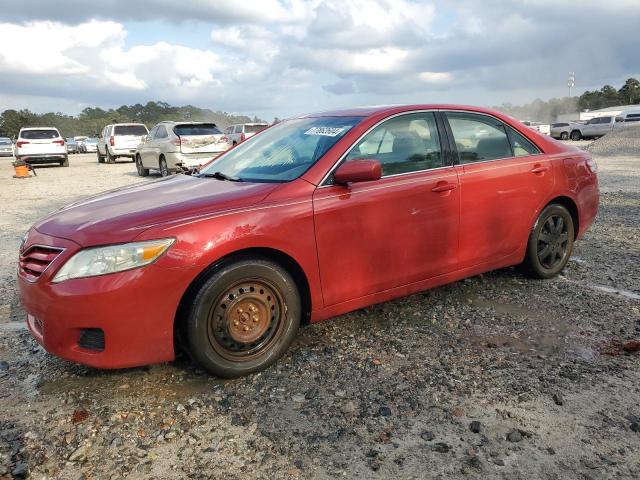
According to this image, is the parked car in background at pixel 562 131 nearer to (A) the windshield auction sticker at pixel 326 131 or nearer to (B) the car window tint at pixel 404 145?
(B) the car window tint at pixel 404 145

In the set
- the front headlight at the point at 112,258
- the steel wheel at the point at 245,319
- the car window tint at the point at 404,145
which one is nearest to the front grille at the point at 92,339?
the front headlight at the point at 112,258

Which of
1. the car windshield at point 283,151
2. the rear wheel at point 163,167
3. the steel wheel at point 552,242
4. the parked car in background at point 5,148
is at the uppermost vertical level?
the parked car in background at point 5,148

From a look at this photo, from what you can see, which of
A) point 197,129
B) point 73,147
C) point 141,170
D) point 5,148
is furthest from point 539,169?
point 73,147

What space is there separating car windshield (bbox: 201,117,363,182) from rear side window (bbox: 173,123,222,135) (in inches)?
387

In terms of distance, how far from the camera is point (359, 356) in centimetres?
331

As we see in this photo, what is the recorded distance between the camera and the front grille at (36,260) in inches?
111

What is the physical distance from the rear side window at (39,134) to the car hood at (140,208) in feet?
71.6

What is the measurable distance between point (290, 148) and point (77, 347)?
1.91 metres

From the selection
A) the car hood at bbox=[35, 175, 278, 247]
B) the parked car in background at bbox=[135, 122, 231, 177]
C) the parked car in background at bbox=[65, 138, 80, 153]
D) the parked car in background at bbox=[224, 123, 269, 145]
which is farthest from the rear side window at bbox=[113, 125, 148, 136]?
the parked car in background at bbox=[65, 138, 80, 153]

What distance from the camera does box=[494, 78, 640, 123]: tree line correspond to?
7281 cm

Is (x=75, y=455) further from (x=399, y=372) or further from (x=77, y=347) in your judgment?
(x=399, y=372)

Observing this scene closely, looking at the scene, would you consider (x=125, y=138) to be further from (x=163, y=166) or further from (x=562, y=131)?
(x=562, y=131)

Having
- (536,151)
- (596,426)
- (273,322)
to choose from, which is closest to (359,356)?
(273,322)

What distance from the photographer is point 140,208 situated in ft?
9.91
